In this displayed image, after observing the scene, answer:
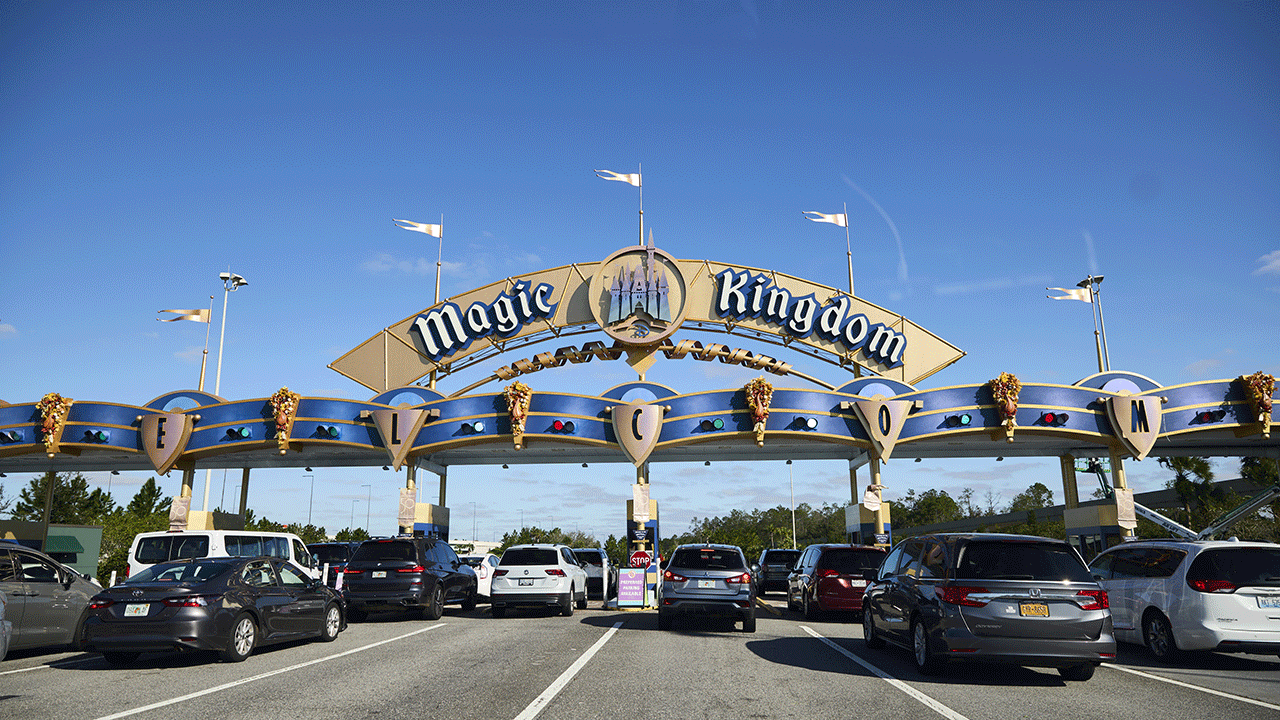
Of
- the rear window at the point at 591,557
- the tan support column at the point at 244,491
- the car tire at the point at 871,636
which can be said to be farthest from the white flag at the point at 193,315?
the car tire at the point at 871,636

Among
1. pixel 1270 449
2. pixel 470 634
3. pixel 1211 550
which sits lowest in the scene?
pixel 470 634

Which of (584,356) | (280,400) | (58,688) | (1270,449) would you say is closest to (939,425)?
(584,356)

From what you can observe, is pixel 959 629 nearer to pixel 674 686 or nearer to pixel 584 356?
pixel 674 686

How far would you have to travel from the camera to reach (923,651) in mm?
9695

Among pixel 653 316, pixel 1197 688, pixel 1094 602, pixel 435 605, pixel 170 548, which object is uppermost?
pixel 653 316

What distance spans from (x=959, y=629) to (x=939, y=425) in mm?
16949

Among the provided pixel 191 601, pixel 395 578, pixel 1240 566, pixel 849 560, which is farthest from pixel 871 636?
pixel 395 578

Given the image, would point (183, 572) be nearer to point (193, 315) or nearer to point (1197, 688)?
point (1197, 688)

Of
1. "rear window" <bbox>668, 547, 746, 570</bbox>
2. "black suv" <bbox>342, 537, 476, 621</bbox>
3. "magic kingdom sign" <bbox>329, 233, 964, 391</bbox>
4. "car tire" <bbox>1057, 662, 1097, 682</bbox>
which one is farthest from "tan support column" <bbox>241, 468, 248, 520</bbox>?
"car tire" <bbox>1057, 662, 1097, 682</bbox>

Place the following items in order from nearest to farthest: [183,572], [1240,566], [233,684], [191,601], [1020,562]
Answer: [233,684], [1020,562], [191,601], [1240,566], [183,572]

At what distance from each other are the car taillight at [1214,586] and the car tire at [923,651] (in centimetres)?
379

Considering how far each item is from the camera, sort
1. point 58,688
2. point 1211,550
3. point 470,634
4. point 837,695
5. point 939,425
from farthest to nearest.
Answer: point 939,425, point 470,634, point 1211,550, point 58,688, point 837,695

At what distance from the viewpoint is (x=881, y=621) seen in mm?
11438

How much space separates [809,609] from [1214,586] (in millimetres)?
8148
